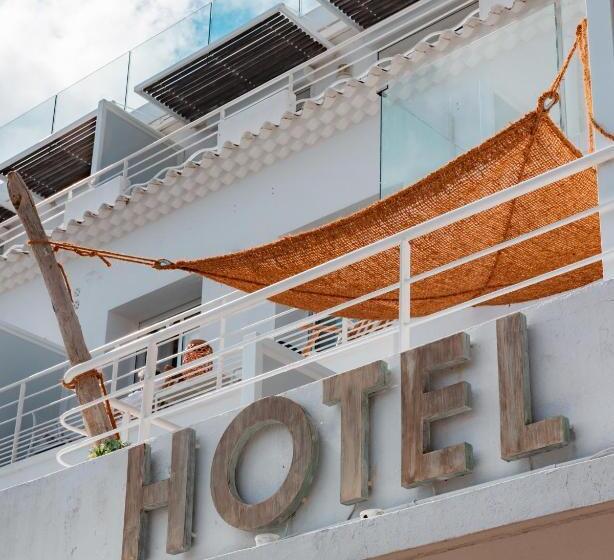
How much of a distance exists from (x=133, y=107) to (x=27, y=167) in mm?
1697

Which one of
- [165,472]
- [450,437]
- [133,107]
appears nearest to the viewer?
[450,437]

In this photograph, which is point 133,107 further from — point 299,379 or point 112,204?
point 299,379

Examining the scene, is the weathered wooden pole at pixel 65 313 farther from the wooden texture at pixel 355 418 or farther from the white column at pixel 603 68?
the white column at pixel 603 68

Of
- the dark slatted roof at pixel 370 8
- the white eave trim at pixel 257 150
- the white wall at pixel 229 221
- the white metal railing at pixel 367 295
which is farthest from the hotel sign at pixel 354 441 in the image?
the dark slatted roof at pixel 370 8

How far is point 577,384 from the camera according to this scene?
572cm

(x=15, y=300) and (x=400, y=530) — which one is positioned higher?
(x=15, y=300)

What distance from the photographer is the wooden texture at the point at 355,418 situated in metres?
6.29

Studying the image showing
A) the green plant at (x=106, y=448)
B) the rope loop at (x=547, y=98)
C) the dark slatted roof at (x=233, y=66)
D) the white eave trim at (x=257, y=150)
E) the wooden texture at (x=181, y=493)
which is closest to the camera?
the rope loop at (x=547, y=98)

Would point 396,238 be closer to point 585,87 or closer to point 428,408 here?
point 428,408

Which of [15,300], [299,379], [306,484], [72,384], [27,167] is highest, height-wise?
[27,167]

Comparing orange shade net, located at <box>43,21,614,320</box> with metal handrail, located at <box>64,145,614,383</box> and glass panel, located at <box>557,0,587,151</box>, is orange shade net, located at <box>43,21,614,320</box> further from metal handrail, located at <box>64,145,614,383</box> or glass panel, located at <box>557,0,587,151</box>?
metal handrail, located at <box>64,145,614,383</box>

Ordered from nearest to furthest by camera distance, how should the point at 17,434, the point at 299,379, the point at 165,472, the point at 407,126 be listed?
the point at 165,472 → the point at 407,126 → the point at 299,379 → the point at 17,434

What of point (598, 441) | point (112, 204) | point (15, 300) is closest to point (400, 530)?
point (598, 441)

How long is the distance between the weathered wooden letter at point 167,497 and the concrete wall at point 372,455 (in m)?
0.05
